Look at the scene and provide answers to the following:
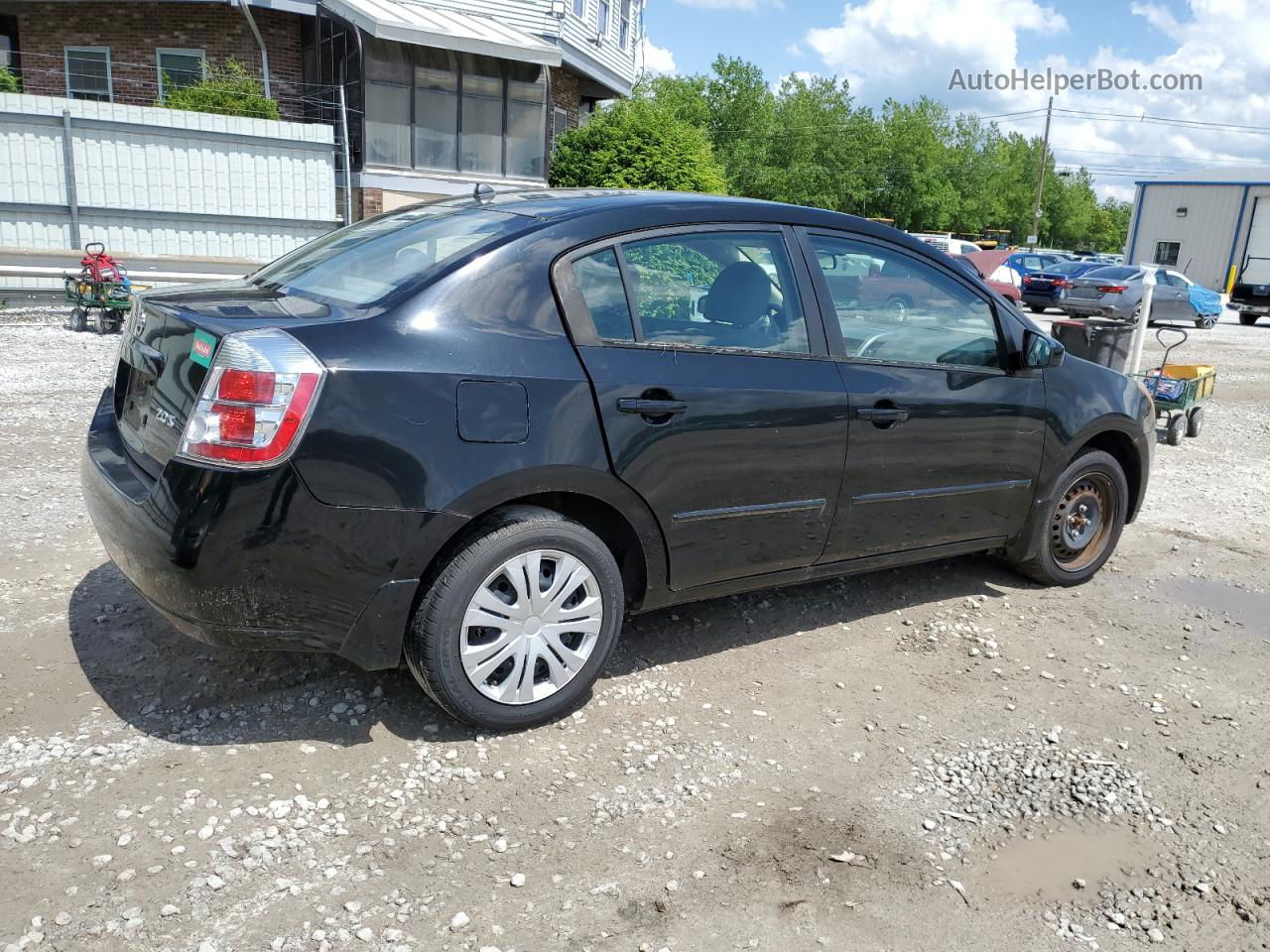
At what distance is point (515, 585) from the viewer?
11.1ft

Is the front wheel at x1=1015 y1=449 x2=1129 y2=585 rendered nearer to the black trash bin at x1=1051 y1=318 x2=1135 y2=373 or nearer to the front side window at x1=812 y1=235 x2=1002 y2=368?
the front side window at x1=812 y1=235 x2=1002 y2=368

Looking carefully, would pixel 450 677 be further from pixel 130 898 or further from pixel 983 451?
pixel 983 451

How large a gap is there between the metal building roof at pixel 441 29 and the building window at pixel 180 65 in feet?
10.5

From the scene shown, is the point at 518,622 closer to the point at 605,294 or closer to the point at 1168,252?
the point at 605,294

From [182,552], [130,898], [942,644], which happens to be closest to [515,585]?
[182,552]

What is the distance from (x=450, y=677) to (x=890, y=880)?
143 centimetres

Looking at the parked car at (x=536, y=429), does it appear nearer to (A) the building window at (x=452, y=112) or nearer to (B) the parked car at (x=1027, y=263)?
(A) the building window at (x=452, y=112)

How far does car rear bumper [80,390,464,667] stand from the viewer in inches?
118

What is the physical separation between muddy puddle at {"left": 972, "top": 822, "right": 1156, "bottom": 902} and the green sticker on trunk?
266 cm

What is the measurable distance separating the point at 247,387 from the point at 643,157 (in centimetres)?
1353

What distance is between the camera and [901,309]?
177 inches

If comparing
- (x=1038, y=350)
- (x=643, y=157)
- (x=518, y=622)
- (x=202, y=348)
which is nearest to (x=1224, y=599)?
(x=1038, y=350)

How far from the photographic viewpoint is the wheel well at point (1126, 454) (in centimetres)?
526

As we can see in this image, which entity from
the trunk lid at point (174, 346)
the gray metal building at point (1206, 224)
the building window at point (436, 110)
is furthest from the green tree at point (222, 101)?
the gray metal building at point (1206, 224)
